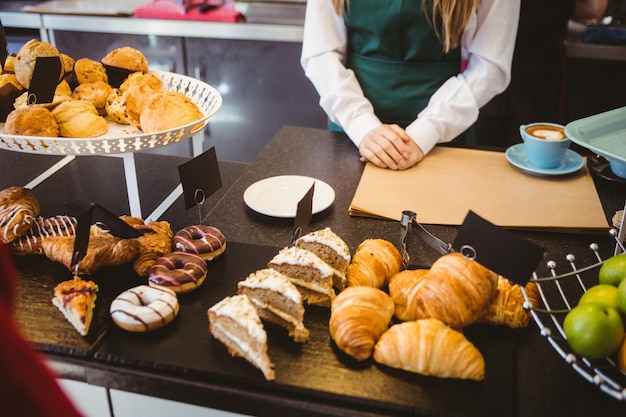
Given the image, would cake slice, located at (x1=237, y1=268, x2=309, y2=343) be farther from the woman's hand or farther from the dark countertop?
the woman's hand

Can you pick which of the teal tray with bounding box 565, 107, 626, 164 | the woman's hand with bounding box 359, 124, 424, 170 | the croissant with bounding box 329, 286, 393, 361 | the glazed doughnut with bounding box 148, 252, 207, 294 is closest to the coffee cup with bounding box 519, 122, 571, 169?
the teal tray with bounding box 565, 107, 626, 164

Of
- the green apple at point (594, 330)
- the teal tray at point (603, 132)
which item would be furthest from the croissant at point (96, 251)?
the teal tray at point (603, 132)

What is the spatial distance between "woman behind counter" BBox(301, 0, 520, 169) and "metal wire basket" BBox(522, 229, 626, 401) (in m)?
0.56

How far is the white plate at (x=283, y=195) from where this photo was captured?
129 centimetres

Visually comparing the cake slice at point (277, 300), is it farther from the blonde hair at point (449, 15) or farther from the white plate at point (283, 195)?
the blonde hair at point (449, 15)

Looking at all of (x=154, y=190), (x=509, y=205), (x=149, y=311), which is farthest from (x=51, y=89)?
(x=509, y=205)

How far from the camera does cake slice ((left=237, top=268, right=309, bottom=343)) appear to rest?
906mm

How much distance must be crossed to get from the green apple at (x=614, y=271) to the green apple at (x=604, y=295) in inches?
0.8

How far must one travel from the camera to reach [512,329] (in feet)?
3.13

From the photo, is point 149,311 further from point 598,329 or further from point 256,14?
point 256,14

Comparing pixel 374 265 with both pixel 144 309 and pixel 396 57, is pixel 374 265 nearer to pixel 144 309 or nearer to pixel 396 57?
pixel 144 309

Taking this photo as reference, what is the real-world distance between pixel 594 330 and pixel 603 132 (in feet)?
1.95

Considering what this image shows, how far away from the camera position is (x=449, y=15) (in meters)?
1.57

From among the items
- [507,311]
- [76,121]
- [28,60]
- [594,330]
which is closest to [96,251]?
[76,121]
